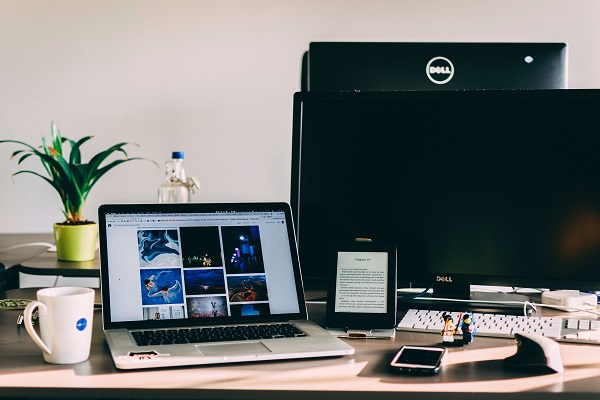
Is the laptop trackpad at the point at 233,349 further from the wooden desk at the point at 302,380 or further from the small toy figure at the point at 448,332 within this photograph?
the small toy figure at the point at 448,332

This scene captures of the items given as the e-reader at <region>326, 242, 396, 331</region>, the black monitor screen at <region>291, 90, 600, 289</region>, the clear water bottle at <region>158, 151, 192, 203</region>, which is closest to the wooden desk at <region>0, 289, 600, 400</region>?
the e-reader at <region>326, 242, 396, 331</region>

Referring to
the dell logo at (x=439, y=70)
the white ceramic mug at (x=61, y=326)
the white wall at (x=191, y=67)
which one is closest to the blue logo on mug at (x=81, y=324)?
the white ceramic mug at (x=61, y=326)

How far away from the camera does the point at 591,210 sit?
1169 millimetres

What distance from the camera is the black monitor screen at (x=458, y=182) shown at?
1177 millimetres

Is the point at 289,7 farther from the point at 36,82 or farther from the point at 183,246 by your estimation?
the point at 183,246

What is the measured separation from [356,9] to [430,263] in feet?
5.85

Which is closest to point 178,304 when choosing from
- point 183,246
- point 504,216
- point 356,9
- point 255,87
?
point 183,246

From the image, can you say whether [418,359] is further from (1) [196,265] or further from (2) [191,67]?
(2) [191,67]

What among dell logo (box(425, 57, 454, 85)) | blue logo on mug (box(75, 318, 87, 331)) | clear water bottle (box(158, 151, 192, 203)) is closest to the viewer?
blue logo on mug (box(75, 318, 87, 331))

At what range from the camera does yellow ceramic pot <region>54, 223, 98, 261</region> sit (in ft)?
5.52

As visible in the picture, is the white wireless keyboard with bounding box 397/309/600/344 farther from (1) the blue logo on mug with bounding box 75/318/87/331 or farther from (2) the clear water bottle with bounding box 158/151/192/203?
(2) the clear water bottle with bounding box 158/151/192/203

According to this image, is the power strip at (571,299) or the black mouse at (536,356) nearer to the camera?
the black mouse at (536,356)

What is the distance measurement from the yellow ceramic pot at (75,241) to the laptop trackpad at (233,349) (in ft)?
2.75

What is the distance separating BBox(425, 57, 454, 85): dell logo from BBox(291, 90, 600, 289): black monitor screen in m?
0.31
